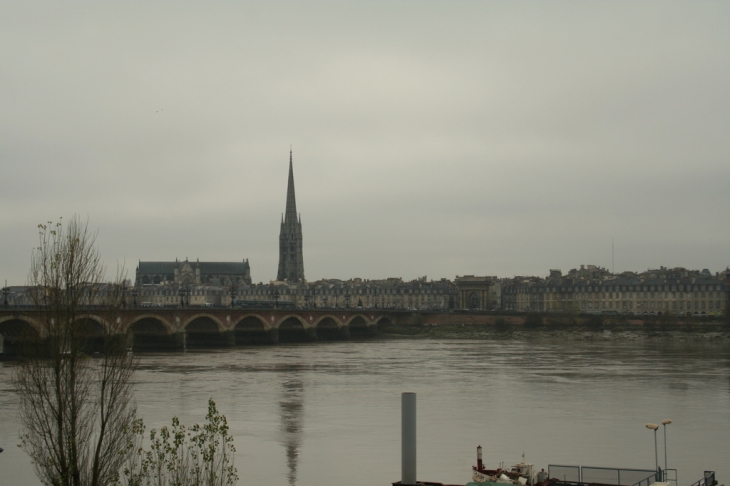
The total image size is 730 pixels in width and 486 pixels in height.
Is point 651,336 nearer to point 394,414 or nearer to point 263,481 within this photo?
point 394,414

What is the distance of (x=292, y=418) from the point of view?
127 feet

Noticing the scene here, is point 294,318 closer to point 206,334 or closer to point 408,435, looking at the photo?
point 206,334

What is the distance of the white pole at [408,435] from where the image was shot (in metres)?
16.5

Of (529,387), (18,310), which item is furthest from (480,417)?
(18,310)

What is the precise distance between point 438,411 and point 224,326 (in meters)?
57.7

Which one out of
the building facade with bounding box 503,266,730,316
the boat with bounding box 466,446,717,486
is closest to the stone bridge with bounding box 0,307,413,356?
the building facade with bounding box 503,266,730,316

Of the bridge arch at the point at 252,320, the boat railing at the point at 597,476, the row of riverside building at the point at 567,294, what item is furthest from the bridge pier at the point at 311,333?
the boat railing at the point at 597,476

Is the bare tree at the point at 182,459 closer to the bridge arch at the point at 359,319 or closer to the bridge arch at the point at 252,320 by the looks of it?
the bridge arch at the point at 252,320

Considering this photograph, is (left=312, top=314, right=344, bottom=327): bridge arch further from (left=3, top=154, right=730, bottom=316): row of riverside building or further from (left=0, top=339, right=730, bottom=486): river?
(left=0, top=339, right=730, bottom=486): river

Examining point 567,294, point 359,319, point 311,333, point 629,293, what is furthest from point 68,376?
point 567,294

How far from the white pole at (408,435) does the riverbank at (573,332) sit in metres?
94.8

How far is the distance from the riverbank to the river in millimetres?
37574

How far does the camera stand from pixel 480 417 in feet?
128

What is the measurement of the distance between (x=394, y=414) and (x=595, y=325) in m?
88.0
